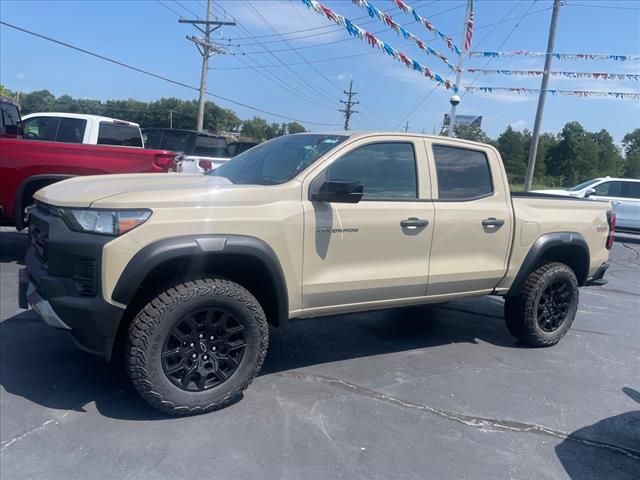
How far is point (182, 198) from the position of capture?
337 cm

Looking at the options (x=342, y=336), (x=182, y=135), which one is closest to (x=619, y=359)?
(x=342, y=336)

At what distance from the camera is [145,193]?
3.34 meters

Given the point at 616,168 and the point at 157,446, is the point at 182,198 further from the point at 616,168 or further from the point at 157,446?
the point at 616,168

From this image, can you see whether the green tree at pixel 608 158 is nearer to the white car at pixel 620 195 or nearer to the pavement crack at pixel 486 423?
the white car at pixel 620 195

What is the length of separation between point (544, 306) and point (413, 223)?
1.88 metres

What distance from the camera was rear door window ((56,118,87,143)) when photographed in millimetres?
10141

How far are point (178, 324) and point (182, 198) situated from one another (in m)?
0.77

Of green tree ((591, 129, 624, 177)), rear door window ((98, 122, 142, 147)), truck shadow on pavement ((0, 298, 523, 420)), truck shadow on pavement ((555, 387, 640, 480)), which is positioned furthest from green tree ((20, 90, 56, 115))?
truck shadow on pavement ((555, 387, 640, 480))

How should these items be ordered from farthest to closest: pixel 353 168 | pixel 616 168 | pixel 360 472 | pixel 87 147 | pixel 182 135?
pixel 616 168
pixel 182 135
pixel 87 147
pixel 353 168
pixel 360 472

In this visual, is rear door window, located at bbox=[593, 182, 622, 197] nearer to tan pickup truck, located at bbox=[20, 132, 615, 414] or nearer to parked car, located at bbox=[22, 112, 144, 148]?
tan pickup truck, located at bbox=[20, 132, 615, 414]

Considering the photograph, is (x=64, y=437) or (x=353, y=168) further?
(x=353, y=168)

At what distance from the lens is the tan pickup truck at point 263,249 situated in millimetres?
3195

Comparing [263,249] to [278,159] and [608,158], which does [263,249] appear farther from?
[608,158]

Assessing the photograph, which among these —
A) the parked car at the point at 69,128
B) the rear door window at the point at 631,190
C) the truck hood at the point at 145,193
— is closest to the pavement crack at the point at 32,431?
the truck hood at the point at 145,193
